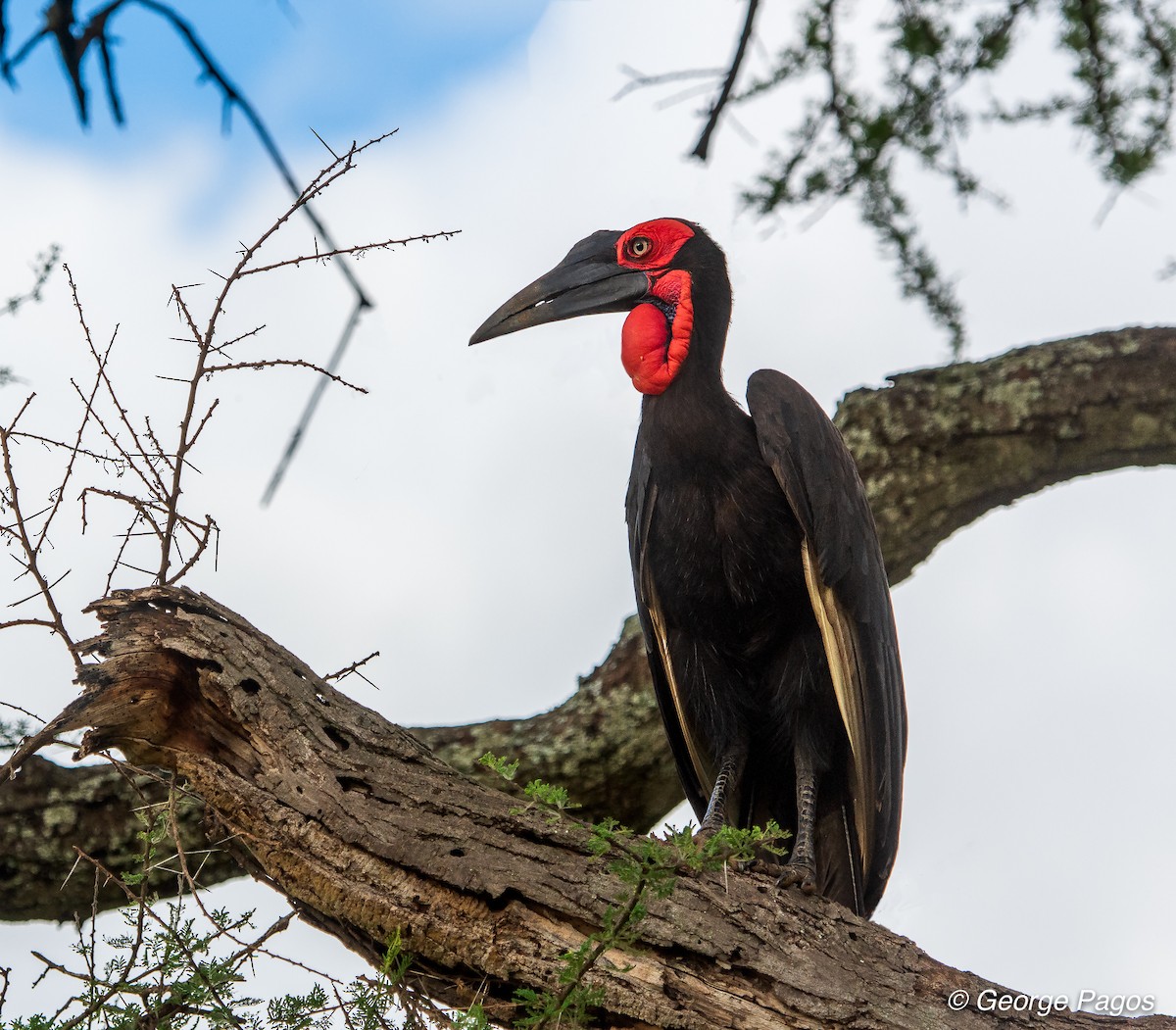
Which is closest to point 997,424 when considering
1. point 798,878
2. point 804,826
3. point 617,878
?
point 804,826

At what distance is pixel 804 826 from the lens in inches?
135

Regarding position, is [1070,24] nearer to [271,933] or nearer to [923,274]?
[923,274]

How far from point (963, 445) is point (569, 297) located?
5.14 feet

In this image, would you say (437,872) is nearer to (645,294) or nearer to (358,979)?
(358,979)

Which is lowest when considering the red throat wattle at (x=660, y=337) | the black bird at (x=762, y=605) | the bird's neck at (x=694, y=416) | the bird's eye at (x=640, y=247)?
the black bird at (x=762, y=605)

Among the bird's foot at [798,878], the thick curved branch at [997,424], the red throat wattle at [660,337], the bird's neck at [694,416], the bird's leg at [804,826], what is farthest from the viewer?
the thick curved branch at [997,424]

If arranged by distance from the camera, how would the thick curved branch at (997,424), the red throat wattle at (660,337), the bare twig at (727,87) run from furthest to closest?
the thick curved branch at (997,424) → the red throat wattle at (660,337) → the bare twig at (727,87)

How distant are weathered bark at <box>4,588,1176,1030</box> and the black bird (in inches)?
30.6

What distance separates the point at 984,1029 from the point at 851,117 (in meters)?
1.80

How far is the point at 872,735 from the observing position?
3.52 meters

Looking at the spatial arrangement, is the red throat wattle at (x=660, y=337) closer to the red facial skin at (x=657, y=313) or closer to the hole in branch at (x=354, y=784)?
the red facial skin at (x=657, y=313)

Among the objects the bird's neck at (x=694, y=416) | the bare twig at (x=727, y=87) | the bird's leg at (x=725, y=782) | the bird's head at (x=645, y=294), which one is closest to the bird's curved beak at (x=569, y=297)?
the bird's head at (x=645, y=294)

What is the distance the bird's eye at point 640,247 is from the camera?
4055mm

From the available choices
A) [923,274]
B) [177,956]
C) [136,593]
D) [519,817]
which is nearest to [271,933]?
[177,956]
